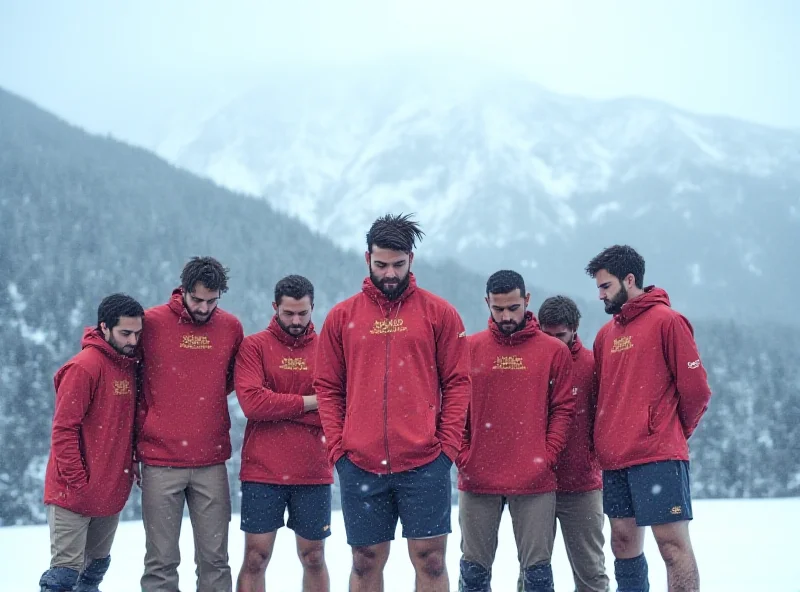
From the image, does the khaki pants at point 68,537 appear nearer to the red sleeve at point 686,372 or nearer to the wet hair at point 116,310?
the wet hair at point 116,310

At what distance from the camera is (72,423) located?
4.34 metres

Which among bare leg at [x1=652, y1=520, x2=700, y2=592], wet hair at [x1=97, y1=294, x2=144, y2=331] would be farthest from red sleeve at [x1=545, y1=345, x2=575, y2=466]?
wet hair at [x1=97, y1=294, x2=144, y2=331]

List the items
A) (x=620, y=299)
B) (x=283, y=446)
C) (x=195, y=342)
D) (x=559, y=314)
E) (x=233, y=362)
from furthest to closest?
(x=559, y=314) → (x=233, y=362) → (x=195, y=342) → (x=283, y=446) → (x=620, y=299)

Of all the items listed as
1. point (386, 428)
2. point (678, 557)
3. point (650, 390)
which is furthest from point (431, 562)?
point (650, 390)

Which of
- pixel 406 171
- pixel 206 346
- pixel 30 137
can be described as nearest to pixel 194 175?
pixel 30 137

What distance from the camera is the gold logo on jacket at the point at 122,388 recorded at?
455 cm

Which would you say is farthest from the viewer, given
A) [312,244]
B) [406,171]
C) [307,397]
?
[406,171]

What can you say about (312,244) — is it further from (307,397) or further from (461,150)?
(461,150)

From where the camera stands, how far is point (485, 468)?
4305 millimetres

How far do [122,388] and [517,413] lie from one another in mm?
2309

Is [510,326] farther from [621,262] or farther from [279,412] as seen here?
[279,412]

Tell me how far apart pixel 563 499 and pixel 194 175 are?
4639 cm

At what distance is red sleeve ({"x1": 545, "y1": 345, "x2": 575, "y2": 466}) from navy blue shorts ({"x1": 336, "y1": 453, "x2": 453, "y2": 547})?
2.76 feet

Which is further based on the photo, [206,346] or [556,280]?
[556,280]
